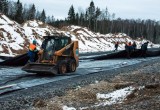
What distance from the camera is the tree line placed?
11012 centimetres

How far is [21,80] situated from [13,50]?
27.3 metres

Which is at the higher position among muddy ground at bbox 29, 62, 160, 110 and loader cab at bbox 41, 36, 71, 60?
loader cab at bbox 41, 36, 71, 60

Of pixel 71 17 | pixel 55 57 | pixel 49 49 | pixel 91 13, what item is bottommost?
pixel 55 57

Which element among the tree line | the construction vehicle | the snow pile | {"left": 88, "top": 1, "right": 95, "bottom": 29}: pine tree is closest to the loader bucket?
the construction vehicle

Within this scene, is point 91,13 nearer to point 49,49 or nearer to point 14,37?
point 14,37

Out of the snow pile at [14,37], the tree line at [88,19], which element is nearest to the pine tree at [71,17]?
the tree line at [88,19]

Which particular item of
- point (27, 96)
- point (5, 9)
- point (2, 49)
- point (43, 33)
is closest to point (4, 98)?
point (27, 96)

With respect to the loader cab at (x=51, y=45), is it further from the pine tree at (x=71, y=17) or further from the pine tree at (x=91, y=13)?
the pine tree at (x=91, y=13)

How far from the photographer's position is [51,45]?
20516 mm

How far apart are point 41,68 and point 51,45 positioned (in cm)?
172

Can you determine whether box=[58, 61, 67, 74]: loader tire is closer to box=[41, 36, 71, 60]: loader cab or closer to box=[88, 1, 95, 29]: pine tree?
box=[41, 36, 71, 60]: loader cab

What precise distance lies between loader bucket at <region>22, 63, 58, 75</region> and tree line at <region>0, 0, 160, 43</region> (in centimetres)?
8127

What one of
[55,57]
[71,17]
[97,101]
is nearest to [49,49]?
[55,57]

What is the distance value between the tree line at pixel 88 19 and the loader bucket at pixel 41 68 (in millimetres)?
81271
